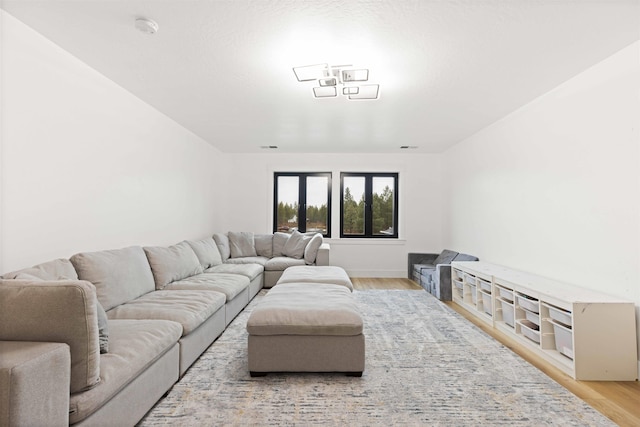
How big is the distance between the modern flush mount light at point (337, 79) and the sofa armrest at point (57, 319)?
215cm

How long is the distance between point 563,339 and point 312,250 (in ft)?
11.7

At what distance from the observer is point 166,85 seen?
3197 mm

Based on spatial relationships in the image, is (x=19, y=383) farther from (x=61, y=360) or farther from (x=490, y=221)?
(x=490, y=221)

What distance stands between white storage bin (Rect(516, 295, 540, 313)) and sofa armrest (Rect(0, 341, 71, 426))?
10.9 ft

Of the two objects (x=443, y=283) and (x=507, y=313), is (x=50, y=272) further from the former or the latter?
(x=443, y=283)

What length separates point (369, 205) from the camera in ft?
22.2

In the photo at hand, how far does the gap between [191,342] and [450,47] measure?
3.00 m

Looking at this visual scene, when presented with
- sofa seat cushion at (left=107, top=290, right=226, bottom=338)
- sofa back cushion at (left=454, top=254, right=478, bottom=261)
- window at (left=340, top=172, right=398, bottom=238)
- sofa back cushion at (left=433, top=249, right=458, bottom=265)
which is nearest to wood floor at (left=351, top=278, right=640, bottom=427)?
sofa back cushion at (left=454, top=254, right=478, bottom=261)

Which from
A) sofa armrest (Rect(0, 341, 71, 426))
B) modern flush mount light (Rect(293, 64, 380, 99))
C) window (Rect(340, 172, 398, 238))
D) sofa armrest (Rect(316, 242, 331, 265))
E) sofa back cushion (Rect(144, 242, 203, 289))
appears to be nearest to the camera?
sofa armrest (Rect(0, 341, 71, 426))

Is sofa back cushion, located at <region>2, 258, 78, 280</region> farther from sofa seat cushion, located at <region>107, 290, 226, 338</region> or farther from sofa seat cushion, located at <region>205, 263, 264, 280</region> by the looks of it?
sofa seat cushion, located at <region>205, 263, 264, 280</region>

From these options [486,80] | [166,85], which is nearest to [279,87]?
[166,85]

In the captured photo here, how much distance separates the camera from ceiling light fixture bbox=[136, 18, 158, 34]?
A: 82.3 inches

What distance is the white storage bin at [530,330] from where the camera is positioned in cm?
285

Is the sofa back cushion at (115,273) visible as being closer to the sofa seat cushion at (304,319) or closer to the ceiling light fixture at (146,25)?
the sofa seat cushion at (304,319)
